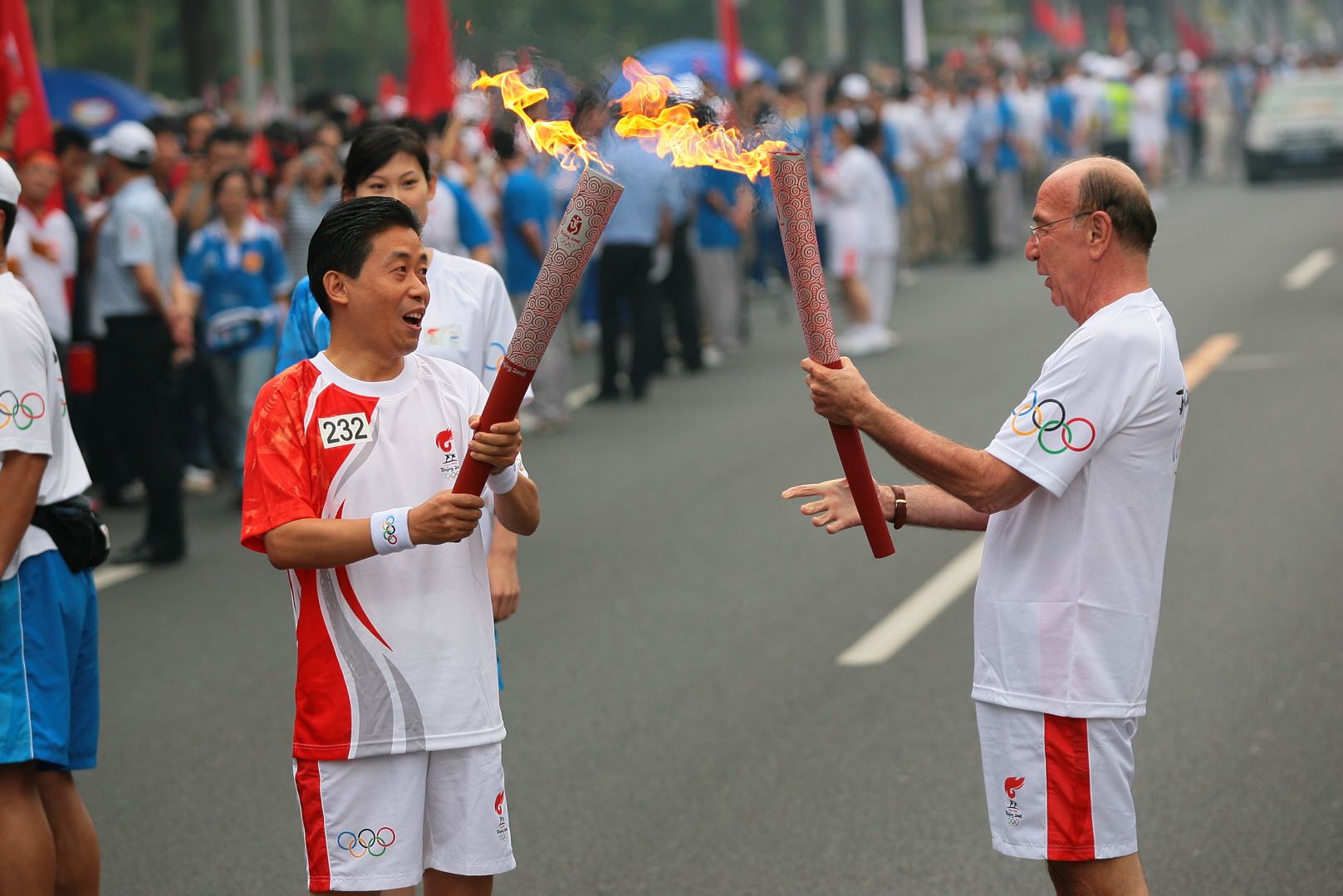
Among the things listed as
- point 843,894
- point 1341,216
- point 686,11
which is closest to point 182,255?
point 843,894

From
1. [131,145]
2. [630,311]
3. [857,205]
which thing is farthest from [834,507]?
[857,205]

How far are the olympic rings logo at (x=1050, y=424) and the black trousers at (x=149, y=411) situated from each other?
256 inches

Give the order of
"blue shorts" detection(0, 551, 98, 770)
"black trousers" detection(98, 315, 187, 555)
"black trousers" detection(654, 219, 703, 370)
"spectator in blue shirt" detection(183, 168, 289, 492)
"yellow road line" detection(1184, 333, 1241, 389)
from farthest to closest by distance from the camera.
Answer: "black trousers" detection(654, 219, 703, 370) < "yellow road line" detection(1184, 333, 1241, 389) < "spectator in blue shirt" detection(183, 168, 289, 492) < "black trousers" detection(98, 315, 187, 555) < "blue shorts" detection(0, 551, 98, 770)

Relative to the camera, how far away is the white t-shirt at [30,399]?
408 centimetres

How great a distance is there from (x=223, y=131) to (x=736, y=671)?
604cm

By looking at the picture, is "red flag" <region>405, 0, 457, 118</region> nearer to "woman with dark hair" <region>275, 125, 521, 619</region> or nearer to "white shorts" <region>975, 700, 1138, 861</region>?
"woman with dark hair" <region>275, 125, 521, 619</region>

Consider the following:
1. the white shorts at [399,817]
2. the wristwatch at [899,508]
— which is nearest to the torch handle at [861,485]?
the wristwatch at [899,508]

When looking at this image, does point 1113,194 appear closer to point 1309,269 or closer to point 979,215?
point 1309,269

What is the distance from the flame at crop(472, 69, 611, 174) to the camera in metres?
3.63

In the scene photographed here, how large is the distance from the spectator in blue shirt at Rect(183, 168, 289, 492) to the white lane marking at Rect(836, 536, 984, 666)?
4.36m

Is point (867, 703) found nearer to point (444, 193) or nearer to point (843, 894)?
point (843, 894)

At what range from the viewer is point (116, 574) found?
938 cm

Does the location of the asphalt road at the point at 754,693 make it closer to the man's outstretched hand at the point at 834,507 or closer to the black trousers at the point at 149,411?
the black trousers at the point at 149,411

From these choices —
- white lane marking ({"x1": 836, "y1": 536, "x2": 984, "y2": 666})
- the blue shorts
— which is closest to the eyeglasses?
the blue shorts
